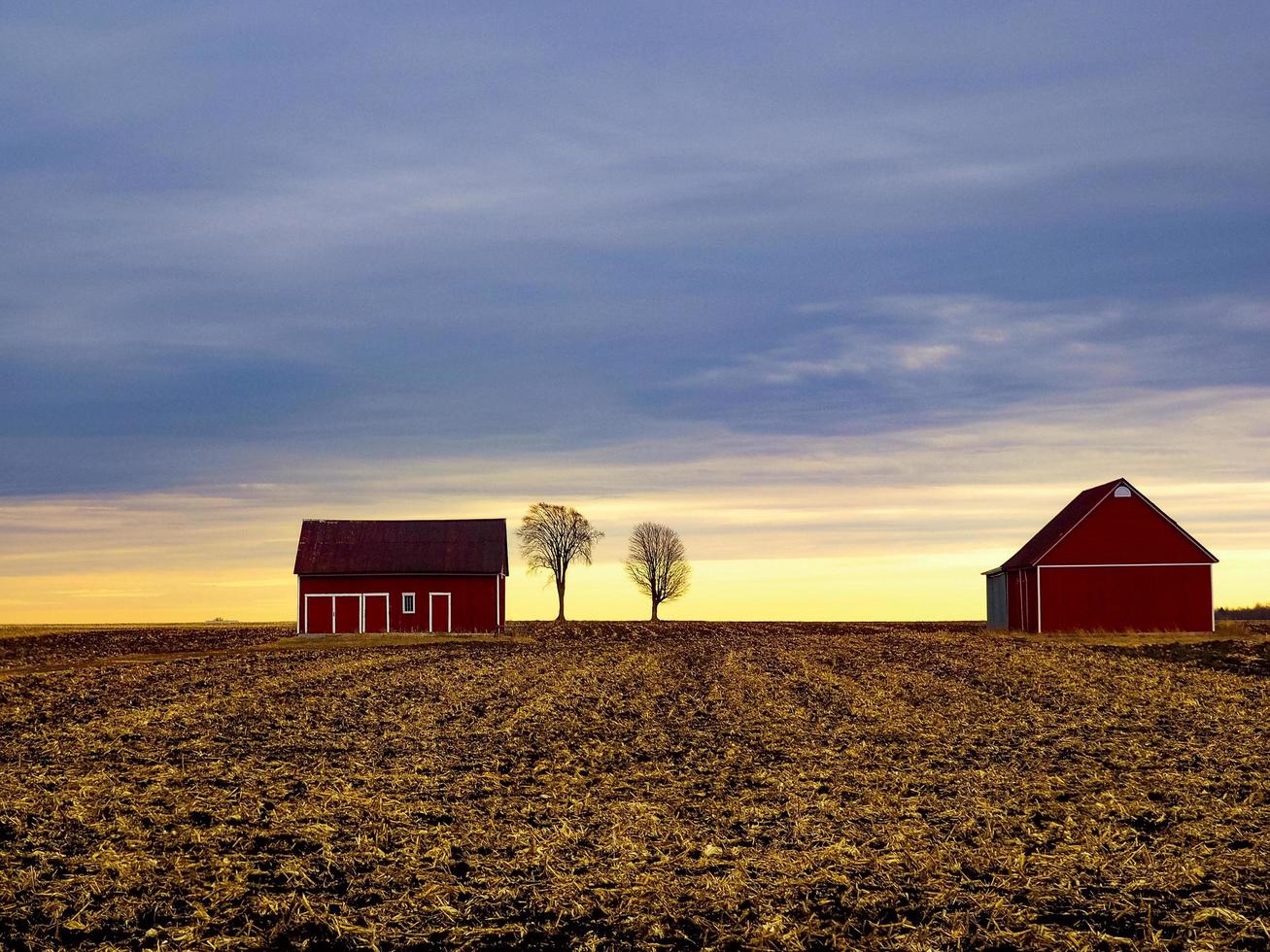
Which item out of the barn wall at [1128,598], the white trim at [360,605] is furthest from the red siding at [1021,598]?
the white trim at [360,605]

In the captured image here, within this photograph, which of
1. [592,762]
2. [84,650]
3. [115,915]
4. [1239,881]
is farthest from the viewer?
[84,650]

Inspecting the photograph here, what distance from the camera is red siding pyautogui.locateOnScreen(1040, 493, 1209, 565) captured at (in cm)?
5512

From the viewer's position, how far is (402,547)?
62656 mm

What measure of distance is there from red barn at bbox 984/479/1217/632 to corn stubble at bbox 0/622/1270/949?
30.6 metres

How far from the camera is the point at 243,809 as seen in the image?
1301cm

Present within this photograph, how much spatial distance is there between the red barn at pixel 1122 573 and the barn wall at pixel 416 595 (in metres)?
26.0

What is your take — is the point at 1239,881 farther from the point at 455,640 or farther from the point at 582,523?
the point at 582,523

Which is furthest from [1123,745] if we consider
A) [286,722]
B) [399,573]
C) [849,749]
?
[399,573]

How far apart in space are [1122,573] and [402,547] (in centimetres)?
3417

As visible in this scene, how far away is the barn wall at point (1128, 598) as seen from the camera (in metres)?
54.8

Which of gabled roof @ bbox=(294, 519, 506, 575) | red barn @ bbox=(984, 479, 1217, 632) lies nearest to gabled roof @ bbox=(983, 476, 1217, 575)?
red barn @ bbox=(984, 479, 1217, 632)

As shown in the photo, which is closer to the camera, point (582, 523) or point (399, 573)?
point (399, 573)

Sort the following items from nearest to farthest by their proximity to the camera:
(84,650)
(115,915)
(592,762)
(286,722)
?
(115,915) → (592,762) → (286,722) → (84,650)

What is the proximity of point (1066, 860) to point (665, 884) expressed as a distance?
3.48 metres
